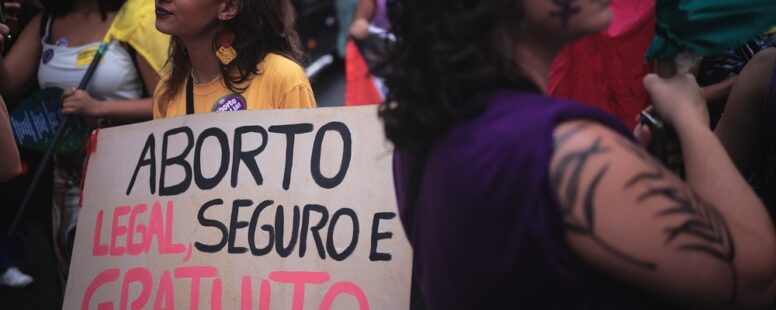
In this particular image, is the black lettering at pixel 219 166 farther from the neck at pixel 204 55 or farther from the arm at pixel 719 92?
the arm at pixel 719 92

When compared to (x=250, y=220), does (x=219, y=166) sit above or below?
above

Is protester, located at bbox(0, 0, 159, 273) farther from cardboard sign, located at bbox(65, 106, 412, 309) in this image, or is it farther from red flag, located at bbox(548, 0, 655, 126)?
red flag, located at bbox(548, 0, 655, 126)

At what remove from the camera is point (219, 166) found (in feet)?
7.22

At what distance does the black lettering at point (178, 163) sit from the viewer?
88.1 inches

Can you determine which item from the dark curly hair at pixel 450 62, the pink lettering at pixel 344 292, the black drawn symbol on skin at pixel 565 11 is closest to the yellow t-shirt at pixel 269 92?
the pink lettering at pixel 344 292

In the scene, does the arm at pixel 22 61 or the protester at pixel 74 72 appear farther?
the arm at pixel 22 61

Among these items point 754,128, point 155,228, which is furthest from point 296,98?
point 754,128

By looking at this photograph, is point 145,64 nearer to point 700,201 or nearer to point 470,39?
point 470,39

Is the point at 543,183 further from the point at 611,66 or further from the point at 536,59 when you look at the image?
the point at 611,66

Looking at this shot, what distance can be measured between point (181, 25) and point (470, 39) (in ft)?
4.87

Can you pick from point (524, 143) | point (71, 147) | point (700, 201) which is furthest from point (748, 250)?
point (71, 147)

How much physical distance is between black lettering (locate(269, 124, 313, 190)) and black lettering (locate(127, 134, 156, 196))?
1.40 ft

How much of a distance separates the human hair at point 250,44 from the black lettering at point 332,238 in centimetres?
62

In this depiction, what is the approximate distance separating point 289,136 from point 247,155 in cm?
14
